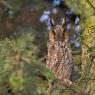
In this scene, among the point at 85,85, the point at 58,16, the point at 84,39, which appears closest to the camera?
the point at 85,85

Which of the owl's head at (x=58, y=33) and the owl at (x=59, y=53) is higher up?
the owl's head at (x=58, y=33)

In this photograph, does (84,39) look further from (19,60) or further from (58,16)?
(58,16)

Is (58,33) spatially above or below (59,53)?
above

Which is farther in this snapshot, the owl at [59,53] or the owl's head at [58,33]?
the owl's head at [58,33]

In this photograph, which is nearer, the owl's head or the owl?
the owl

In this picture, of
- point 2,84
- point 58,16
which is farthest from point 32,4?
point 2,84

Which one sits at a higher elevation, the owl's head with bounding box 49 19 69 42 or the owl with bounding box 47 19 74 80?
the owl's head with bounding box 49 19 69 42
